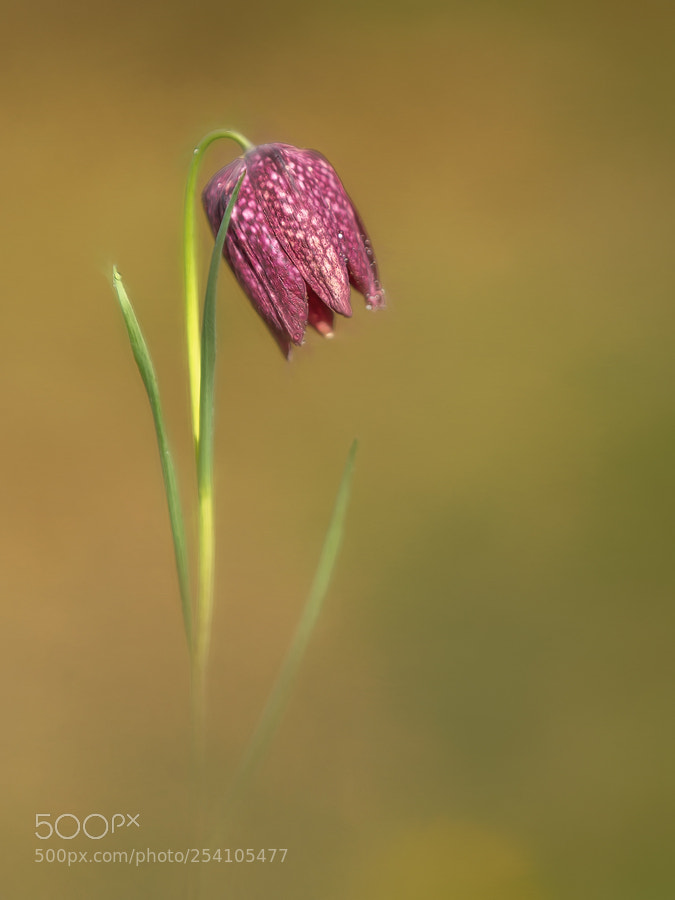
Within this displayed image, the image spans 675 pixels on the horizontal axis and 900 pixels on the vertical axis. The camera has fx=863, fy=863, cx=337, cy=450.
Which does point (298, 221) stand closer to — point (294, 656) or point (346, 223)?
point (346, 223)

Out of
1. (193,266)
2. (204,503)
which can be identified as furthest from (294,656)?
(193,266)

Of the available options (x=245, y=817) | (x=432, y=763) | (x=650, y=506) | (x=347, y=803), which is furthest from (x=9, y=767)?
(x=650, y=506)

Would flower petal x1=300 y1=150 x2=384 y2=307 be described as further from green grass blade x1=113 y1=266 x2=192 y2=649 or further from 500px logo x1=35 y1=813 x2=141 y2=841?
500px logo x1=35 y1=813 x2=141 y2=841

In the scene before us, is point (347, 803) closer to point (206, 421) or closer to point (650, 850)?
point (650, 850)

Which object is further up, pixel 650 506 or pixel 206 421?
pixel 206 421

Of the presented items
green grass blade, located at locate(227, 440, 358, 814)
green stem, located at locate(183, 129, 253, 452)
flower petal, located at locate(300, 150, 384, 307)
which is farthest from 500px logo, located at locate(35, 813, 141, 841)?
flower petal, located at locate(300, 150, 384, 307)

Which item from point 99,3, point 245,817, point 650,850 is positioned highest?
point 99,3

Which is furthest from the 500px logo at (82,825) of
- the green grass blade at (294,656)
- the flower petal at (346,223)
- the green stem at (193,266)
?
the flower petal at (346,223)
